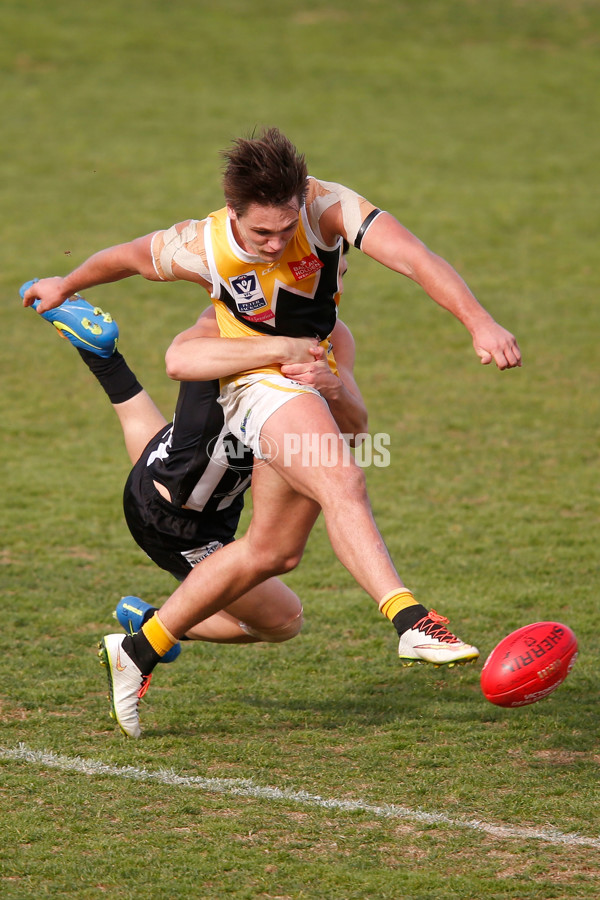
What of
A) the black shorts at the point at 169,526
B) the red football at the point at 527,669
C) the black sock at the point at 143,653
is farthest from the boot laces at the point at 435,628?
the black shorts at the point at 169,526

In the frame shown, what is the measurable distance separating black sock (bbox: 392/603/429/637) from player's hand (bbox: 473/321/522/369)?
90 cm

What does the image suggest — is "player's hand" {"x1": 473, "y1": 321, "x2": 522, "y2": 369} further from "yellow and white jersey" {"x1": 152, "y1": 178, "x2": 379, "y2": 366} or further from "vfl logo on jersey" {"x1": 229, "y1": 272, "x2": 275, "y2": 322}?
"vfl logo on jersey" {"x1": 229, "y1": 272, "x2": 275, "y2": 322}

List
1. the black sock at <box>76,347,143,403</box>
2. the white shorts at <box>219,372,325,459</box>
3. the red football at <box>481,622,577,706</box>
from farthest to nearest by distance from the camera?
1. the black sock at <box>76,347,143,403</box>
2. the white shorts at <box>219,372,325,459</box>
3. the red football at <box>481,622,577,706</box>

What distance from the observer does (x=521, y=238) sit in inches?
586

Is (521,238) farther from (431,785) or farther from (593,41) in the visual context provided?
(431,785)

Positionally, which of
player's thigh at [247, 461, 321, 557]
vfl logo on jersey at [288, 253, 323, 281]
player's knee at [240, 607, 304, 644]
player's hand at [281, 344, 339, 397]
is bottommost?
player's knee at [240, 607, 304, 644]

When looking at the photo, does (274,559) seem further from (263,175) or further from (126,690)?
(263,175)

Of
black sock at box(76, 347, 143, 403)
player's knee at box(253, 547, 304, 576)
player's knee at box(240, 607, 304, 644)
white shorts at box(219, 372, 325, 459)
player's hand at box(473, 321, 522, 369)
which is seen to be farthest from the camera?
black sock at box(76, 347, 143, 403)

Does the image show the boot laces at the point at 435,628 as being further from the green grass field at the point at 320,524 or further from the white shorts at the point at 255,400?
the white shorts at the point at 255,400

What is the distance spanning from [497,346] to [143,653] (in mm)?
2142

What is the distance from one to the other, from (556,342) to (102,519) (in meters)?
5.86

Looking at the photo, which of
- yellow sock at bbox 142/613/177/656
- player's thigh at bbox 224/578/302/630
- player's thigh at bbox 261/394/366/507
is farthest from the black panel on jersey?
yellow sock at bbox 142/613/177/656

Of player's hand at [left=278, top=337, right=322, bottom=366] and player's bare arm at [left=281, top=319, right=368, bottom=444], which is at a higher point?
player's hand at [left=278, top=337, right=322, bottom=366]

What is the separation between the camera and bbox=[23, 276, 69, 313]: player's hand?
5340 millimetres
